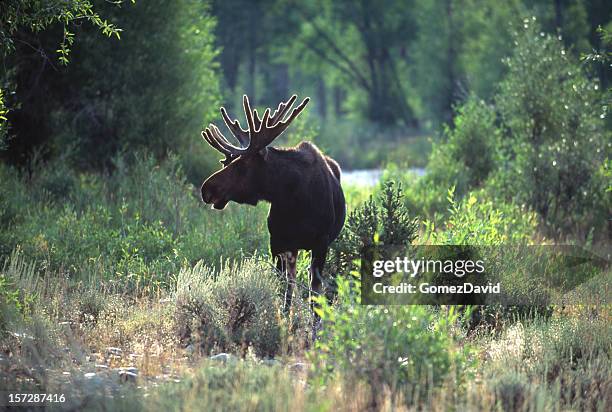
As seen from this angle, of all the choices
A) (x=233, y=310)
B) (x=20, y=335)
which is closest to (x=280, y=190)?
(x=233, y=310)

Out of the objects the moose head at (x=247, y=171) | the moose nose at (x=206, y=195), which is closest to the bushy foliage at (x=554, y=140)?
the moose head at (x=247, y=171)

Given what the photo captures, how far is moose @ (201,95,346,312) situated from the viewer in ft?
31.6

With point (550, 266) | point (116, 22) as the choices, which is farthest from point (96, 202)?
point (550, 266)

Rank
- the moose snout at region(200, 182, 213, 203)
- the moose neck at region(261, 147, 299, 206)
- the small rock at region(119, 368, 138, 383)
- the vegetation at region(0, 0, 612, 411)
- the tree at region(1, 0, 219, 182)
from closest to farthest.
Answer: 1. the vegetation at region(0, 0, 612, 411)
2. the small rock at region(119, 368, 138, 383)
3. the moose snout at region(200, 182, 213, 203)
4. the moose neck at region(261, 147, 299, 206)
5. the tree at region(1, 0, 219, 182)

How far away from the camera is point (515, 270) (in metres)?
11.0

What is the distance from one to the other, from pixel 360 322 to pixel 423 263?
3.08m

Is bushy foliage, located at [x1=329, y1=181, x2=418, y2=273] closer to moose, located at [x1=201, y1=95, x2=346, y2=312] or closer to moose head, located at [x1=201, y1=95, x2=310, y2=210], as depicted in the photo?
moose, located at [x1=201, y1=95, x2=346, y2=312]

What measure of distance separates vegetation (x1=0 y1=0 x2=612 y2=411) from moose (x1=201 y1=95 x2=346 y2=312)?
1.49ft

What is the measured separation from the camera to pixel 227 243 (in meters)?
12.9

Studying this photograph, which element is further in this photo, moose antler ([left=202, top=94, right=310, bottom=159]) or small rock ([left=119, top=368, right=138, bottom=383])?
moose antler ([left=202, top=94, right=310, bottom=159])

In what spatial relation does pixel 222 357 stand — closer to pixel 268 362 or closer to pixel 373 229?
pixel 268 362

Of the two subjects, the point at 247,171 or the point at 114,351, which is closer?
the point at 114,351

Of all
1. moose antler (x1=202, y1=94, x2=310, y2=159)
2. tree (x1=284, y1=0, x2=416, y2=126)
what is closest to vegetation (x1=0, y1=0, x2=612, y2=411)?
moose antler (x1=202, y1=94, x2=310, y2=159)

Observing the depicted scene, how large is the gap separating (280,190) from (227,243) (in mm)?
3365
